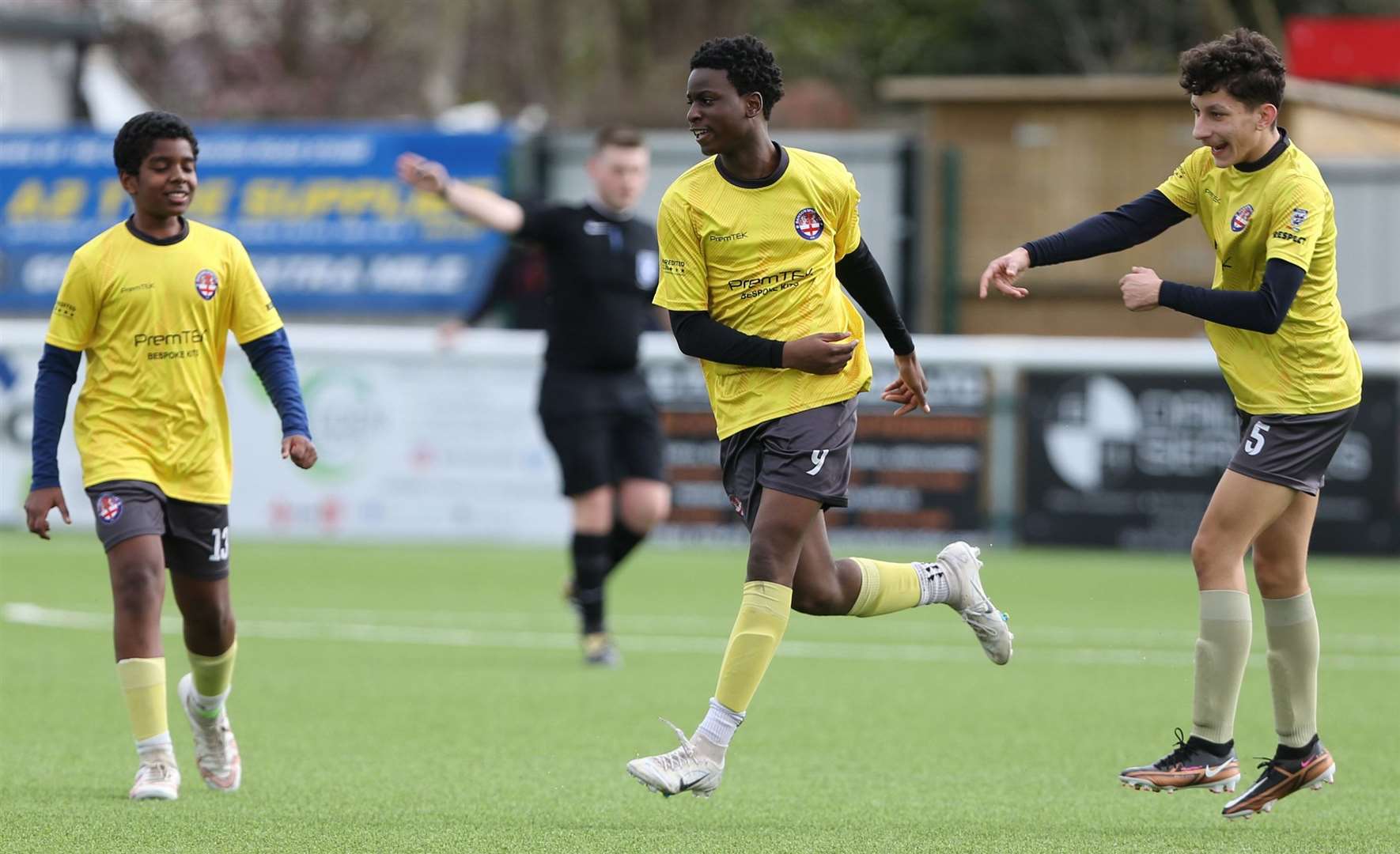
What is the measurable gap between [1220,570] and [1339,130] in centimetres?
1673

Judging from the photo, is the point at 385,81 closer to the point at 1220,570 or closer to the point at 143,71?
the point at 143,71

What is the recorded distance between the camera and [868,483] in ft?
55.2

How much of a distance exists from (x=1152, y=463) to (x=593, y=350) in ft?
24.4

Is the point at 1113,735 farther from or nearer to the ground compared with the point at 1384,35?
nearer to the ground

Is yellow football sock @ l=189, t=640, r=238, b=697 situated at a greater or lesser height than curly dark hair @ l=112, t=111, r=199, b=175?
lesser

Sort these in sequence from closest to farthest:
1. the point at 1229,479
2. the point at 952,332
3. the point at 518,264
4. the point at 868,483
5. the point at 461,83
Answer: the point at 1229,479, the point at 868,483, the point at 518,264, the point at 952,332, the point at 461,83

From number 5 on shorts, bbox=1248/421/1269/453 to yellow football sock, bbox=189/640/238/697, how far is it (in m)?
3.26

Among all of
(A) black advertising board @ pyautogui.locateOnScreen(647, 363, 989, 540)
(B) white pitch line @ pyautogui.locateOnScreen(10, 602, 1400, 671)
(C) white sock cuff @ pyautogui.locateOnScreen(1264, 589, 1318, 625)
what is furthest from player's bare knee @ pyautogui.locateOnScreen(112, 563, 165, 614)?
(A) black advertising board @ pyautogui.locateOnScreen(647, 363, 989, 540)

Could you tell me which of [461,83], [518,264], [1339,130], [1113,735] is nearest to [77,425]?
[1113,735]

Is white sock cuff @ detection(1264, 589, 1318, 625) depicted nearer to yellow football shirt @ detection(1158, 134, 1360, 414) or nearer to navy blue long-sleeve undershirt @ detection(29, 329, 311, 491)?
yellow football shirt @ detection(1158, 134, 1360, 414)

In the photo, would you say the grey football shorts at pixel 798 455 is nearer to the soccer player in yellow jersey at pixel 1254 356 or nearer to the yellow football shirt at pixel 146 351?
the soccer player in yellow jersey at pixel 1254 356

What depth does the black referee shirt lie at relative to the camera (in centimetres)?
1040

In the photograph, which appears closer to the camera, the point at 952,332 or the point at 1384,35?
the point at 952,332

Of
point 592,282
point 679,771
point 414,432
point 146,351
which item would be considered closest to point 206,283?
point 146,351
